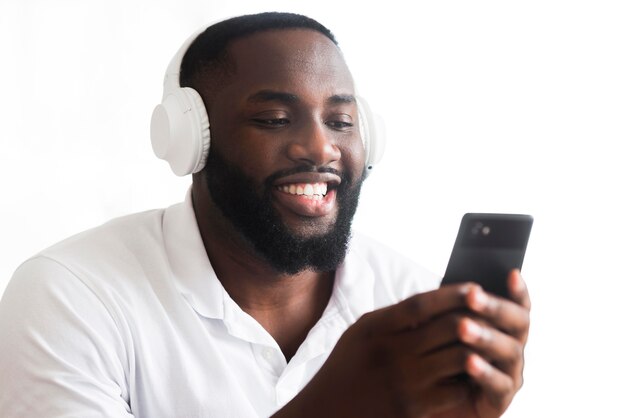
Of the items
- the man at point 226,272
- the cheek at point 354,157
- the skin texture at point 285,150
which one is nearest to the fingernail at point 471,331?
the skin texture at point 285,150

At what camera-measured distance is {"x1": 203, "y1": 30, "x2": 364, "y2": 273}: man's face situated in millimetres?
1853

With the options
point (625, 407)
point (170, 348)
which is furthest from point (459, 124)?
point (170, 348)

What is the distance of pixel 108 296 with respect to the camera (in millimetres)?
1764

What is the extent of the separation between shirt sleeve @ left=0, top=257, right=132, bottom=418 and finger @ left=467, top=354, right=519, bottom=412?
2.35ft

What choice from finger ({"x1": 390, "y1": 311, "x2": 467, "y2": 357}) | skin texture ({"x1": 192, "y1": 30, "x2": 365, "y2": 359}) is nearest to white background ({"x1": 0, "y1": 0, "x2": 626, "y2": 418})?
skin texture ({"x1": 192, "y1": 30, "x2": 365, "y2": 359})

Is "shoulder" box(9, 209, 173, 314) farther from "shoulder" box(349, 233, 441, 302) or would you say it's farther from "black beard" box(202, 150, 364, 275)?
"shoulder" box(349, 233, 441, 302)

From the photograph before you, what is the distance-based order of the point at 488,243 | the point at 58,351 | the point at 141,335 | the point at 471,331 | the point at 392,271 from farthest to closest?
the point at 392,271, the point at 141,335, the point at 58,351, the point at 488,243, the point at 471,331

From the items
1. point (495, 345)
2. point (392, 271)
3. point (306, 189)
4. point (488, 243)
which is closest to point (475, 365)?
point (495, 345)

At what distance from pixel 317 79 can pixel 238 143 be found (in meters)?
0.21

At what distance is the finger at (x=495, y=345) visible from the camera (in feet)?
3.72

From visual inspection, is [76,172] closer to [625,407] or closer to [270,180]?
[270,180]

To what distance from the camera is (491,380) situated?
1184 mm

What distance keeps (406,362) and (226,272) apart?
0.84m

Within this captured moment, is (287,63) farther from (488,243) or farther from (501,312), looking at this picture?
(501,312)
